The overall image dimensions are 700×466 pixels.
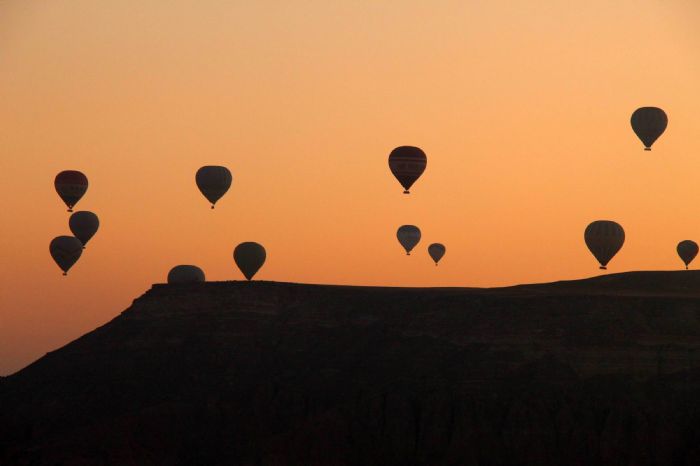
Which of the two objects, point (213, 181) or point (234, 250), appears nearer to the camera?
point (213, 181)

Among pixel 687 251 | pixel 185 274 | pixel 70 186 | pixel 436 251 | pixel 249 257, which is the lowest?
pixel 70 186

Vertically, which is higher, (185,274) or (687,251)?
(687,251)

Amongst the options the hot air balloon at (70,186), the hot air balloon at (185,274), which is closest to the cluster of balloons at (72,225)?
the hot air balloon at (70,186)

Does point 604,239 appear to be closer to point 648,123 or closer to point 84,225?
point 648,123

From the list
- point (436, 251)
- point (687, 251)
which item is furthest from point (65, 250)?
point (687, 251)

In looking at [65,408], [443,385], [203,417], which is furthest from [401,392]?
[65,408]

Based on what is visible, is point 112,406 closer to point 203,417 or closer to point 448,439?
point 203,417
